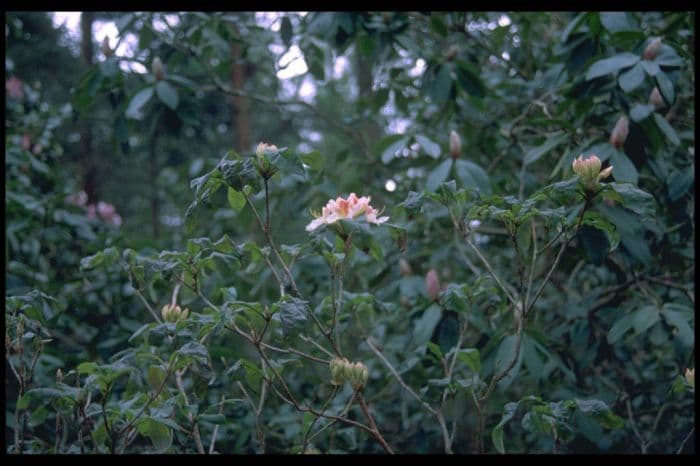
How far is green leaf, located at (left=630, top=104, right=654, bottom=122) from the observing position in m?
1.66

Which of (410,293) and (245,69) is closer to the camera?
(410,293)

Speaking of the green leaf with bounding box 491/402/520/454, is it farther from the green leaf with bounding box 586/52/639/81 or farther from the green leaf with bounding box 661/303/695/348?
the green leaf with bounding box 586/52/639/81

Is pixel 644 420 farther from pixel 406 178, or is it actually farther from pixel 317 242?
pixel 317 242

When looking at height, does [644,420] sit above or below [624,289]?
below

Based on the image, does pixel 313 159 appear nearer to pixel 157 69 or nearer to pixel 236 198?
pixel 236 198

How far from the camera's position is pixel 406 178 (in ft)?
8.20

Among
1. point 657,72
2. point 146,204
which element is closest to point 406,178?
point 657,72

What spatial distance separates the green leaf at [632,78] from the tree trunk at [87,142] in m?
4.07

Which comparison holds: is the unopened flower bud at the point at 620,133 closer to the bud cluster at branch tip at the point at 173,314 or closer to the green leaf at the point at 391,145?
the green leaf at the point at 391,145

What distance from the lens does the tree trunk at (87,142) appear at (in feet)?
15.6

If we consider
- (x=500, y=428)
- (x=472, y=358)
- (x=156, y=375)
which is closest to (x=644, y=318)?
(x=472, y=358)

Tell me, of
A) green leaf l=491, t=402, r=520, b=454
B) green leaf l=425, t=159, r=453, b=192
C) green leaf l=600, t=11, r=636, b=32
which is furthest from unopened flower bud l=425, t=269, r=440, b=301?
green leaf l=600, t=11, r=636, b=32
